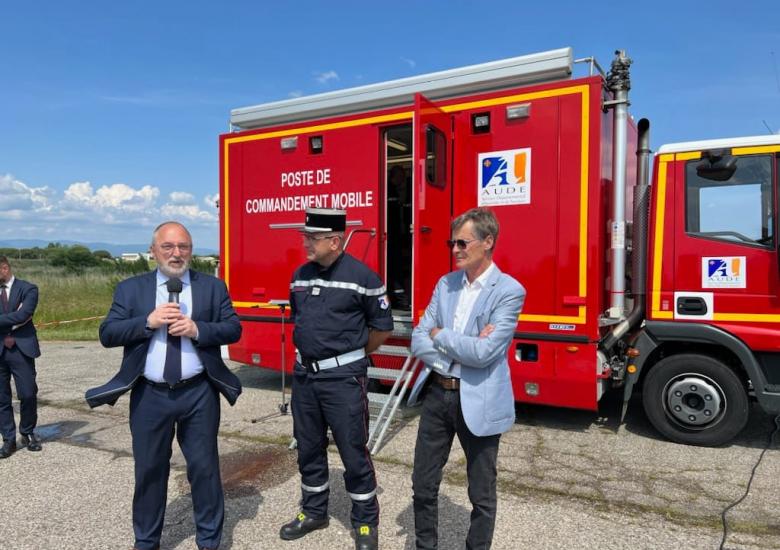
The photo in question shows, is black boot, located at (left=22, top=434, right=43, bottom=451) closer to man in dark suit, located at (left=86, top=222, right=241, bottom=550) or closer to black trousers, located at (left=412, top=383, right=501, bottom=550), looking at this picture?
man in dark suit, located at (left=86, top=222, right=241, bottom=550)

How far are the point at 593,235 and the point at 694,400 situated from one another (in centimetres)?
162

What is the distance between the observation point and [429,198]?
200 inches

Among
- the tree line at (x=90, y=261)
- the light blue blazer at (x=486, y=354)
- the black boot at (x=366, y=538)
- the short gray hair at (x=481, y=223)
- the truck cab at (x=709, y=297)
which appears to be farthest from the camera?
the tree line at (x=90, y=261)

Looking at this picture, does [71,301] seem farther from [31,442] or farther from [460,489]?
[460,489]

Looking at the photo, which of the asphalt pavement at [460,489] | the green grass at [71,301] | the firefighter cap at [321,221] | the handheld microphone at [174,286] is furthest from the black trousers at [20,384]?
the green grass at [71,301]

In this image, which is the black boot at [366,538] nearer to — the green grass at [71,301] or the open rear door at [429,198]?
the open rear door at [429,198]

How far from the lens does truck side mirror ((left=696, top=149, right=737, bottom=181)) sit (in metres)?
4.69

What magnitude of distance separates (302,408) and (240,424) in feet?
8.80

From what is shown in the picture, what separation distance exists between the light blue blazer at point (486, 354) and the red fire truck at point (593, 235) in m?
2.20

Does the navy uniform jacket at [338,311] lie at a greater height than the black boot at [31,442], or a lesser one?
greater

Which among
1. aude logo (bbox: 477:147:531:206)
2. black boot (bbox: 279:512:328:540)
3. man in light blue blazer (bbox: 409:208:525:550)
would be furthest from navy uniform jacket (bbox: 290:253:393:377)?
aude logo (bbox: 477:147:531:206)

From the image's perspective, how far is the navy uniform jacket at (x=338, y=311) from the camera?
314cm

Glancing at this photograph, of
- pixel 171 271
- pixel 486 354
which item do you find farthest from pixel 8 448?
pixel 486 354

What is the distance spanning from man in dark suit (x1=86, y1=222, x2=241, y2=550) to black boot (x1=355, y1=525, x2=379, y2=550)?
70 centimetres
